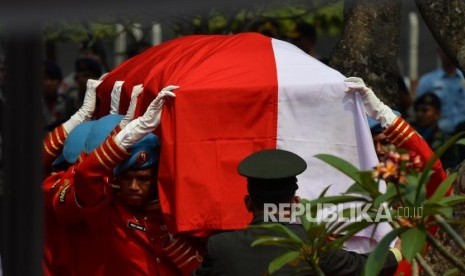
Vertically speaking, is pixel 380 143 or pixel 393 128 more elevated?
pixel 393 128

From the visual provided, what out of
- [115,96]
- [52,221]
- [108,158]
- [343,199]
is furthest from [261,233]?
[52,221]

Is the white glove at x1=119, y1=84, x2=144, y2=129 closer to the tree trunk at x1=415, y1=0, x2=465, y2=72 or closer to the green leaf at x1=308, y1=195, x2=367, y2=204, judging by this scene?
the tree trunk at x1=415, y1=0, x2=465, y2=72

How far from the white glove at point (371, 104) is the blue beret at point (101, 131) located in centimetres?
102

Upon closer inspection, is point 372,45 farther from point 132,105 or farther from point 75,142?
point 75,142

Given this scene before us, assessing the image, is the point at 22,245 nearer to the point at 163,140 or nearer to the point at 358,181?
the point at 358,181

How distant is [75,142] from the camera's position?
17.4 ft

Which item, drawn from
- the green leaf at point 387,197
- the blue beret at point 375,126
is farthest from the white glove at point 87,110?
the green leaf at point 387,197

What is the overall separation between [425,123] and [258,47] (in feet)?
14.8

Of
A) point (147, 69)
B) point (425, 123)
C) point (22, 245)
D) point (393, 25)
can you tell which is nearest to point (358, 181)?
point (22, 245)

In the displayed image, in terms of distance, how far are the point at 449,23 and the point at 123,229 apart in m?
1.78

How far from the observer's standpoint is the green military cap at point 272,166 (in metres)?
3.92

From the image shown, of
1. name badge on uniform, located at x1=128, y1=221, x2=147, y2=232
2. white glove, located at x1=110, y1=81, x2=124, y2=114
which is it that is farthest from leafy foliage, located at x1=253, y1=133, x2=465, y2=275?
white glove, located at x1=110, y1=81, x2=124, y2=114

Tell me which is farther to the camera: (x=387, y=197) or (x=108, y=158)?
(x=108, y=158)

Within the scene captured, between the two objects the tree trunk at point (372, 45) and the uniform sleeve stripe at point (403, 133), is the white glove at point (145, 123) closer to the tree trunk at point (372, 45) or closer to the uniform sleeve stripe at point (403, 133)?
the uniform sleeve stripe at point (403, 133)
